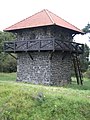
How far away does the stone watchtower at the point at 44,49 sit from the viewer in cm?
2050

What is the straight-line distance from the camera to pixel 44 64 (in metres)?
21.0

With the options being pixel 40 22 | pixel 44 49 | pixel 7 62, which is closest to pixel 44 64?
pixel 44 49

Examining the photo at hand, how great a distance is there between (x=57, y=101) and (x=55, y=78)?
10764 mm

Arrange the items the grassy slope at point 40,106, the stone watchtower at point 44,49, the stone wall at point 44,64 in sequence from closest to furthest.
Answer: the grassy slope at point 40,106 < the stone watchtower at point 44,49 < the stone wall at point 44,64

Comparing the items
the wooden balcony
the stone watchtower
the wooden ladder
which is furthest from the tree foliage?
the wooden ladder

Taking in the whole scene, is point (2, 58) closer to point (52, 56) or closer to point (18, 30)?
point (18, 30)

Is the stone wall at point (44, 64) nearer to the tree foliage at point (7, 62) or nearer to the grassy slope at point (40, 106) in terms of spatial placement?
the grassy slope at point (40, 106)

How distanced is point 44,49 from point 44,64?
56.7 inches

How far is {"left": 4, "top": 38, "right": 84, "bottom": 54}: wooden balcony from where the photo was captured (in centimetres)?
1984

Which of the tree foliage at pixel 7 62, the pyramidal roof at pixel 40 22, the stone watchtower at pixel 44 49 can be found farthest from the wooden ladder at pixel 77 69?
the tree foliage at pixel 7 62

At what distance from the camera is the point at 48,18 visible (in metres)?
21.5

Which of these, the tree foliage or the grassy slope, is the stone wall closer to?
the grassy slope

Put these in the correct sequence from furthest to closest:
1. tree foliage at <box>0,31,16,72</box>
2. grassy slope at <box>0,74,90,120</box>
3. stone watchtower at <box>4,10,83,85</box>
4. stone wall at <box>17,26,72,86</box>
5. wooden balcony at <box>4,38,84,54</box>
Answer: tree foliage at <box>0,31,16,72</box>, stone wall at <box>17,26,72,86</box>, stone watchtower at <box>4,10,83,85</box>, wooden balcony at <box>4,38,84,54</box>, grassy slope at <box>0,74,90,120</box>

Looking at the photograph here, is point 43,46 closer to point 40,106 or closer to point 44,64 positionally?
point 44,64
